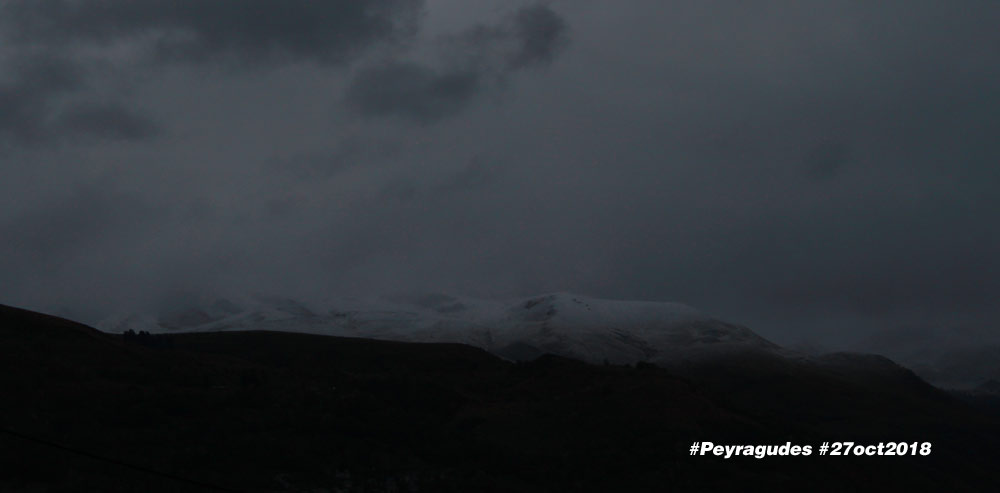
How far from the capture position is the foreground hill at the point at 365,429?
5453cm

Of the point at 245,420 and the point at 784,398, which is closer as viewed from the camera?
the point at 245,420

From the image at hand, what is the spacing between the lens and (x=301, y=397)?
224 feet

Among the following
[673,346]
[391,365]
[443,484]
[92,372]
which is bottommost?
[443,484]

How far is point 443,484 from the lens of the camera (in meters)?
57.4

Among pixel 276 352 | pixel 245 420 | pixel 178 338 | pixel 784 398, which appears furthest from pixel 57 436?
pixel 784 398

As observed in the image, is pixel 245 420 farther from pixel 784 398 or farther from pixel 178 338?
pixel 784 398

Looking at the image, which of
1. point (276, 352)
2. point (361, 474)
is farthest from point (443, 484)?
point (276, 352)

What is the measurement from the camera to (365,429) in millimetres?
65000

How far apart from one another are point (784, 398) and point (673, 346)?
61026 mm

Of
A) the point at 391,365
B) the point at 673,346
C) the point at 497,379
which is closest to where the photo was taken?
the point at 497,379

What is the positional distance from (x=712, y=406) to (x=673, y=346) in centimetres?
12290

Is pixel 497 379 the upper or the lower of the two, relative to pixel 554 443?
upper

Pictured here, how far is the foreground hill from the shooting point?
179ft

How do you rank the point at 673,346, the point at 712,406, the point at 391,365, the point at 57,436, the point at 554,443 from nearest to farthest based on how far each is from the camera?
the point at 57,436 < the point at 554,443 < the point at 712,406 < the point at 391,365 < the point at 673,346
